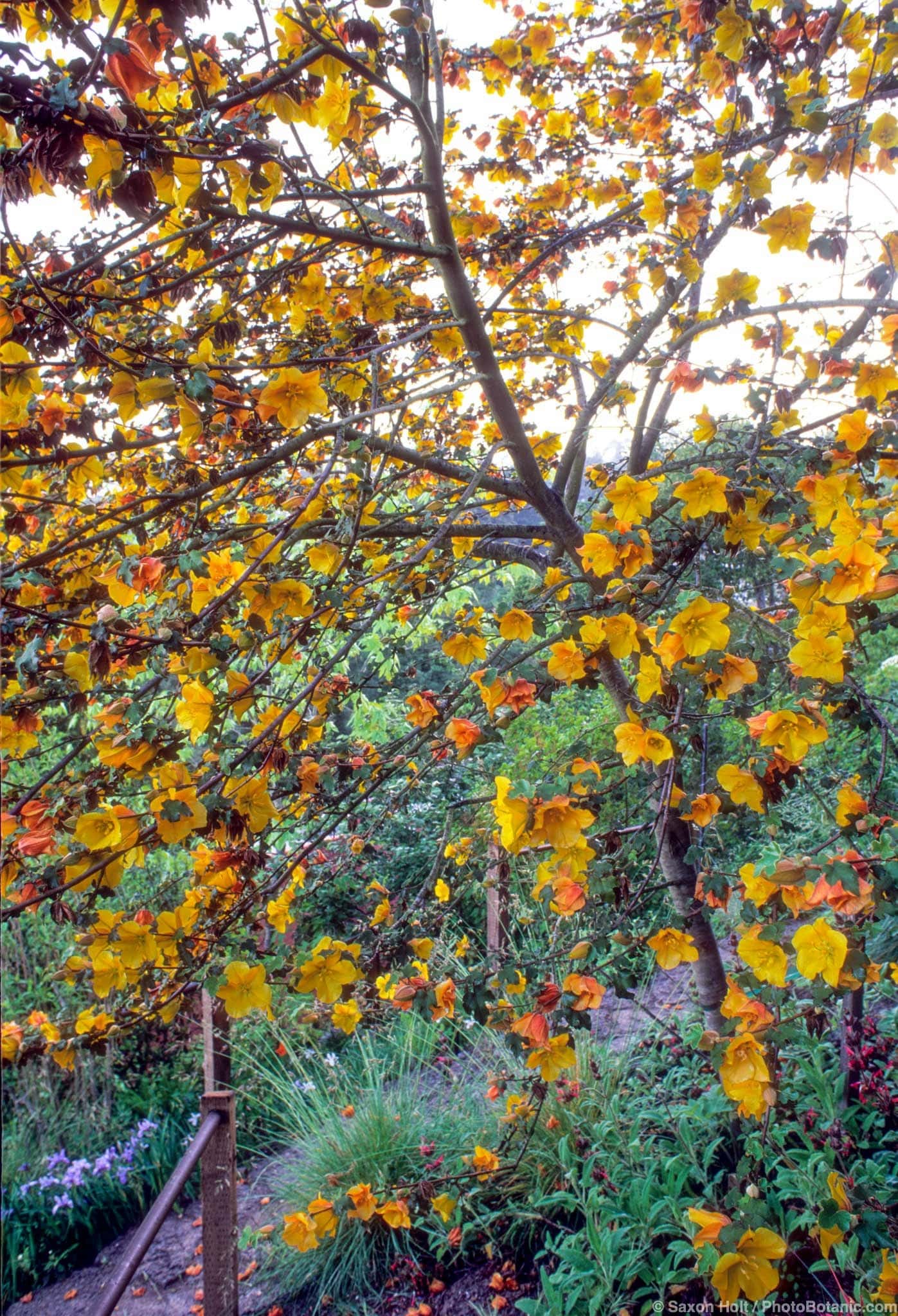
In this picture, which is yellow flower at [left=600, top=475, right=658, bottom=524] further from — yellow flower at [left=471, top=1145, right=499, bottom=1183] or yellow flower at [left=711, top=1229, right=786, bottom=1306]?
yellow flower at [left=471, top=1145, right=499, bottom=1183]

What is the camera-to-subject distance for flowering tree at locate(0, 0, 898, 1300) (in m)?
1.03

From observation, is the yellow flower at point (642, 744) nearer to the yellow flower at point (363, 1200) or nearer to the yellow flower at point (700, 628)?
the yellow flower at point (700, 628)

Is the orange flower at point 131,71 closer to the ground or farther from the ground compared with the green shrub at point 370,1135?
farther from the ground

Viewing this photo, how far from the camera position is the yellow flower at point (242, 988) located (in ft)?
3.76

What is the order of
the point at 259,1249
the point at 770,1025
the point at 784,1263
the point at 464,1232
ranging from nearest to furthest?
1. the point at 770,1025
2. the point at 784,1263
3. the point at 464,1232
4. the point at 259,1249

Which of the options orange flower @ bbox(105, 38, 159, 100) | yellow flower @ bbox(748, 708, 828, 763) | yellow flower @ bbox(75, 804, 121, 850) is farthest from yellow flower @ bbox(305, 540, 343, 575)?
yellow flower @ bbox(748, 708, 828, 763)

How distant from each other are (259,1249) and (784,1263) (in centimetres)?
211

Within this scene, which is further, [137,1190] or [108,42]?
[137,1190]

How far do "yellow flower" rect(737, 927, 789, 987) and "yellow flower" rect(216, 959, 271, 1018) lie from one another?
70 centimetres

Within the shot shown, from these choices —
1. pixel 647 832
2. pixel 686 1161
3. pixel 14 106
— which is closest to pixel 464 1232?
pixel 686 1161

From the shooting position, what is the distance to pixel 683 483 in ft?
4.46

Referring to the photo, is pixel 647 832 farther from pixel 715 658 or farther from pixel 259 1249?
pixel 259 1249

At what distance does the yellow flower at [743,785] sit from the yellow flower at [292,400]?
0.83 meters

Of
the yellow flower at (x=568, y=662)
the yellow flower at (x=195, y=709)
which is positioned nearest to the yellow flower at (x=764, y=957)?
the yellow flower at (x=568, y=662)
